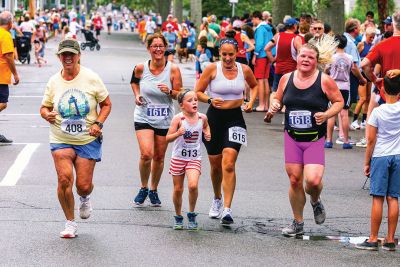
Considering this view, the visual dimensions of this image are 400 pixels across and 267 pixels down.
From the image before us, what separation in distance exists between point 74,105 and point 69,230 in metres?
1.12

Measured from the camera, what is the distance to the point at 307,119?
9695 mm

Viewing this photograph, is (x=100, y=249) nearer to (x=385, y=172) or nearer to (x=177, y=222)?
(x=177, y=222)

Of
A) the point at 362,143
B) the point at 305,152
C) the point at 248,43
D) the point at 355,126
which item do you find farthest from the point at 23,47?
the point at 305,152

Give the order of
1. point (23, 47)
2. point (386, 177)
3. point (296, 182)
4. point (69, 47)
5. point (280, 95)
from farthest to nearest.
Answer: point (23, 47), point (280, 95), point (296, 182), point (69, 47), point (386, 177)

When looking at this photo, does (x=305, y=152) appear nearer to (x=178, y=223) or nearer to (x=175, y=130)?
(x=175, y=130)

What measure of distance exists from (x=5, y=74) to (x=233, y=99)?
252 inches

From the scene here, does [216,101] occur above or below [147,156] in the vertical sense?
above

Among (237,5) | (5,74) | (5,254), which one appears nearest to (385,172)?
(5,254)

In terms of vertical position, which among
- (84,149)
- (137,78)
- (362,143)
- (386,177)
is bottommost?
(362,143)

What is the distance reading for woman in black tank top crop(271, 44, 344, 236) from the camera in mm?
9688

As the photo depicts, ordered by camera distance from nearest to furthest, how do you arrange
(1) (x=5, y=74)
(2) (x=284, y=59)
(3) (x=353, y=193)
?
(3) (x=353, y=193), (1) (x=5, y=74), (2) (x=284, y=59)

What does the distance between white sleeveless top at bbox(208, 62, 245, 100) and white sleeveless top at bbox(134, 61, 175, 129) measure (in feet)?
2.57

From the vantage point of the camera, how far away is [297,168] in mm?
9773

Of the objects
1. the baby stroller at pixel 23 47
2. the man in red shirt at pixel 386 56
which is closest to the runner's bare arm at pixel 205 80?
the man in red shirt at pixel 386 56
